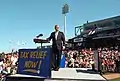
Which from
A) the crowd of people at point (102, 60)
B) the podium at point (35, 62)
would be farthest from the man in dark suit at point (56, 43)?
the crowd of people at point (102, 60)

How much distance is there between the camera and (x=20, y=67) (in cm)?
854

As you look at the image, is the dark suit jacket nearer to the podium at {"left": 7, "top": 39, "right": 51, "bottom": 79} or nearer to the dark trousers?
the dark trousers

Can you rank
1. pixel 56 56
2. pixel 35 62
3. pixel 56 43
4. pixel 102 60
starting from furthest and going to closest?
pixel 102 60, pixel 56 56, pixel 56 43, pixel 35 62

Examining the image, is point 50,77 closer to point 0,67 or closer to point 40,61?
point 40,61

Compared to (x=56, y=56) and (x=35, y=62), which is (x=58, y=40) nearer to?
(x=56, y=56)

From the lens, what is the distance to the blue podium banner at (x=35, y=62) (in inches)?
306

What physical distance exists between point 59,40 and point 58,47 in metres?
0.21

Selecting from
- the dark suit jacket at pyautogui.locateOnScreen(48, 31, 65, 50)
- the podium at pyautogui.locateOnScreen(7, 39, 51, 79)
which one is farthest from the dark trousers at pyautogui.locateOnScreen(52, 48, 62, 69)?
the podium at pyautogui.locateOnScreen(7, 39, 51, 79)

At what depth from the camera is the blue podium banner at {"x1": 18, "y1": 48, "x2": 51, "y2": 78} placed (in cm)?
778

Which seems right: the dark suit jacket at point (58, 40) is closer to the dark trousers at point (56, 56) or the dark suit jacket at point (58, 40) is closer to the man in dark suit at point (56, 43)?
the man in dark suit at point (56, 43)

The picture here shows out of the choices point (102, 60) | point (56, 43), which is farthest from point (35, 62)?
point (102, 60)

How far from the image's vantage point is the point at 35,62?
8.09 meters

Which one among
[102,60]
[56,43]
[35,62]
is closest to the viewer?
[35,62]

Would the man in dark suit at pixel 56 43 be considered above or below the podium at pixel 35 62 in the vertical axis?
above
